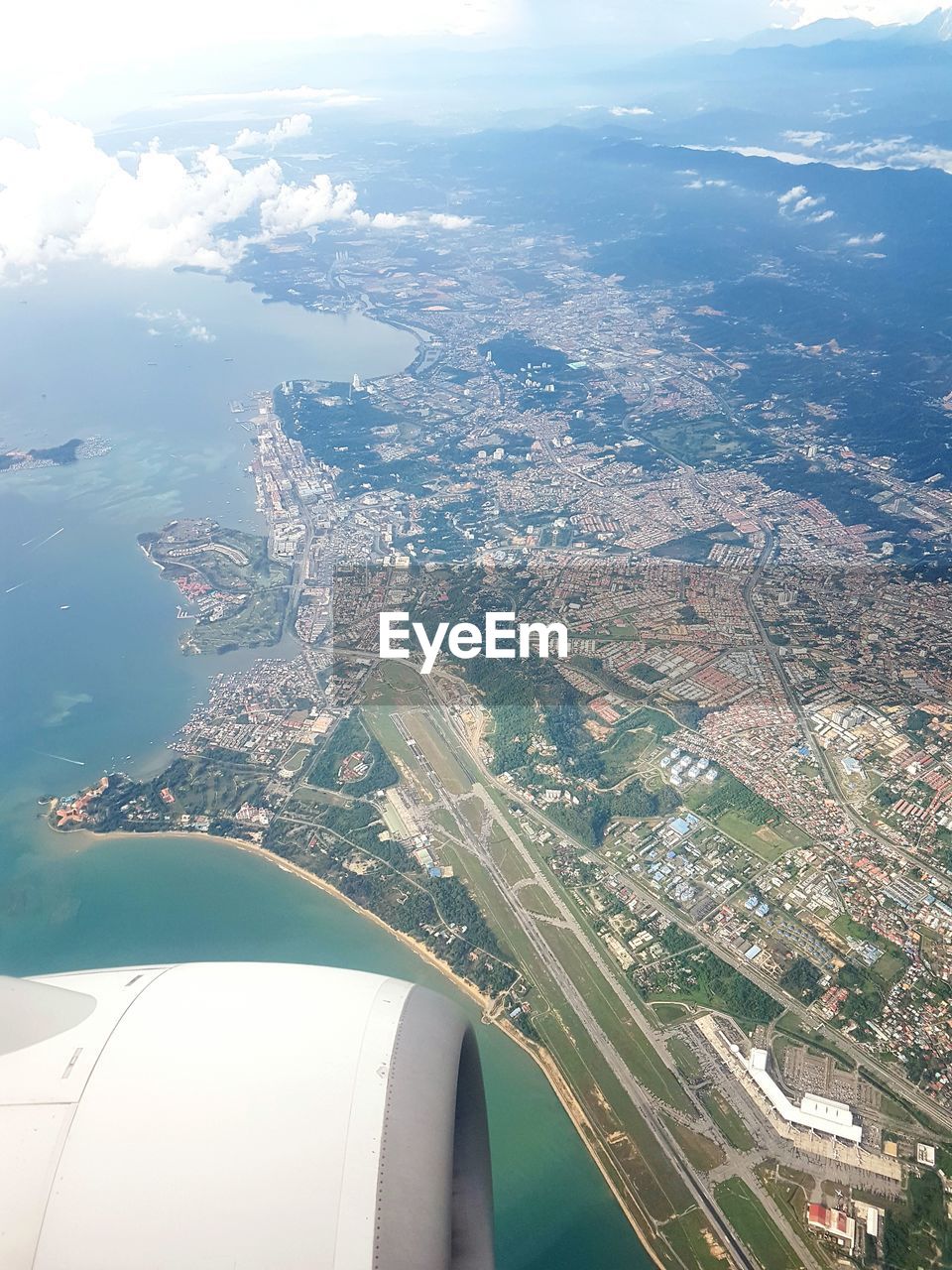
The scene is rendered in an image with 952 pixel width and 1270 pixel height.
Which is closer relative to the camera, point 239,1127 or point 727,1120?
point 239,1127

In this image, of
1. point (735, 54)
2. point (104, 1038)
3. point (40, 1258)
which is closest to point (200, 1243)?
point (40, 1258)

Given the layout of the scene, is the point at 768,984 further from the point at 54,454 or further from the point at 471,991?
the point at 54,454

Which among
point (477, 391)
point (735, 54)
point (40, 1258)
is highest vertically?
point (735, 54)

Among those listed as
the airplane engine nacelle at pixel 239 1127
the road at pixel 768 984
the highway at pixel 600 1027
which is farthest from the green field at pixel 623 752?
the airplane engine nacelle at pixel 239 1127

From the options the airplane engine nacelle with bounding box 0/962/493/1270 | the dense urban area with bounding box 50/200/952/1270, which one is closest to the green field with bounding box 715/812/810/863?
the dense urban area with bounding box 50/200/952/1270

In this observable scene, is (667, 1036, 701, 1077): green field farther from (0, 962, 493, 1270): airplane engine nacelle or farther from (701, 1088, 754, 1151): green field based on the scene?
(0, 962, 493, 1270): airplane engine nacelle

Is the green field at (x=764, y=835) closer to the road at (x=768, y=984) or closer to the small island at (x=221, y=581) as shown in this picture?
the road at (x=768, y=984)

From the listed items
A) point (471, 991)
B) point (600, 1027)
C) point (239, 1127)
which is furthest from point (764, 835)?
point (239, 1127)

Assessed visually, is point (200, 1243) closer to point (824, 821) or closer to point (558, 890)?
point (558, 890)
